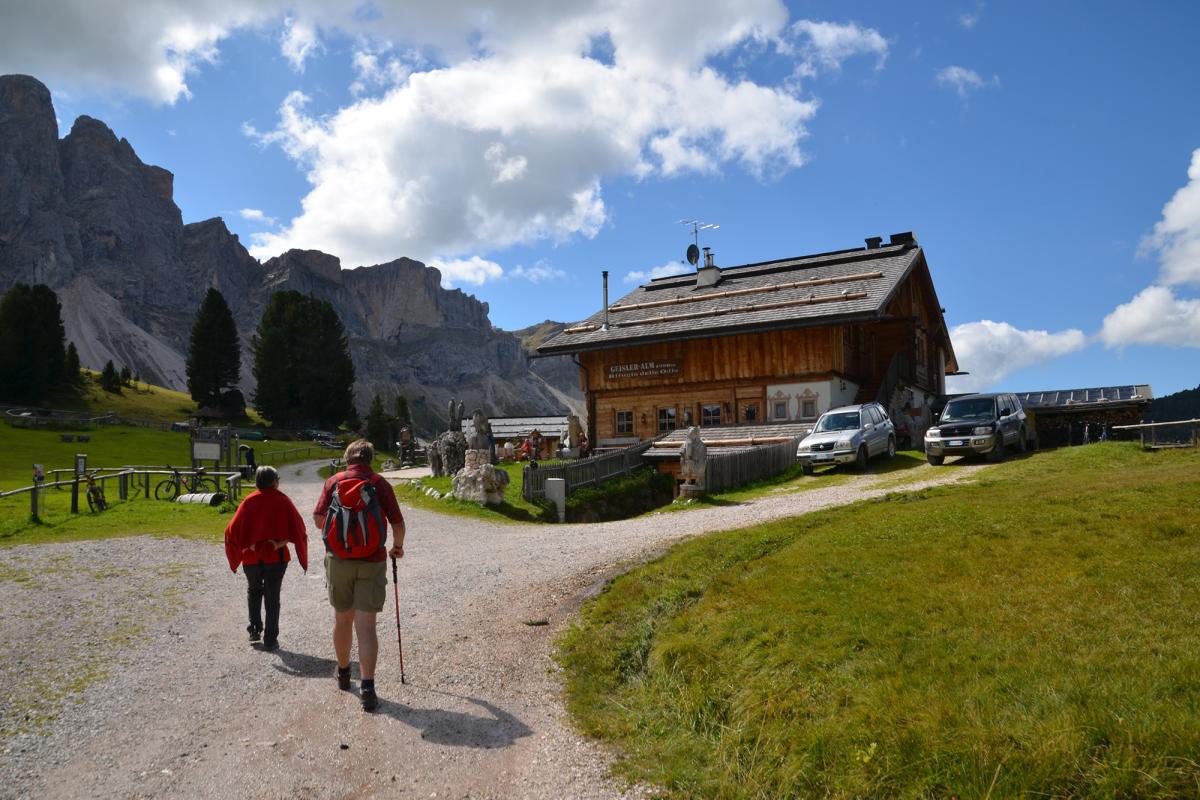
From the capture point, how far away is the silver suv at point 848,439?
2275 cm

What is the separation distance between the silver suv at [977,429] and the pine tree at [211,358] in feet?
299

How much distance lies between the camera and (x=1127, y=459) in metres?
17.4

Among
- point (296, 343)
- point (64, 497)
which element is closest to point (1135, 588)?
point (64, 497)

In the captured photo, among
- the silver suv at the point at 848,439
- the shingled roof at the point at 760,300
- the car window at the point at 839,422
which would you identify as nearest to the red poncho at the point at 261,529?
the silver suv at the point at 848,439

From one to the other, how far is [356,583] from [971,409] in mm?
20803

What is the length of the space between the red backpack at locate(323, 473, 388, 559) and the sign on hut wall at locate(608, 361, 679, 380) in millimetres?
26761

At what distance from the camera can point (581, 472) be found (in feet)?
79.2

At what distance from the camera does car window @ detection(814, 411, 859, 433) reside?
77.9ft

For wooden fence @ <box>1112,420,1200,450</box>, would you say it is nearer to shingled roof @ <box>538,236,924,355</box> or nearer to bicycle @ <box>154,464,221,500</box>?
shingled roof @ <box>538,236,924,355</box>

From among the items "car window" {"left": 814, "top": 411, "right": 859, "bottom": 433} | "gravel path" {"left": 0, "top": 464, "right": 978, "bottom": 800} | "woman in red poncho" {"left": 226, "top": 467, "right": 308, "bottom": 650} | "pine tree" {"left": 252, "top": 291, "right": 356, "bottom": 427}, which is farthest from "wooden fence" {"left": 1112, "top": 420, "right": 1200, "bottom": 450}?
"pine tree" {"left": 252, "top": 291, "right": 356, "bottom": 427}

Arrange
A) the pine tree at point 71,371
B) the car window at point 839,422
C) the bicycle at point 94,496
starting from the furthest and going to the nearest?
the pine tree at point 71,371 < the car window at point 839,422 < the bicycle at point 94,496

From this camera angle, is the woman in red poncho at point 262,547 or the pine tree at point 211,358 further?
the pine tree at point 211,358

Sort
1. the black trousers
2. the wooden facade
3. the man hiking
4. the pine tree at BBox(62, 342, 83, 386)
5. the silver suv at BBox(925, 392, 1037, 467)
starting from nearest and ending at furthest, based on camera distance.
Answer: the man hiking
the black trousers
the silver suv at BBox(925, 392, 1037, 467)
the wooden facade
the pine tree at BBox(62, 342, 83, 386)

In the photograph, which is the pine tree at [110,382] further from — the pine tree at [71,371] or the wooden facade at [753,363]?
the wooden facade at [753,363]
